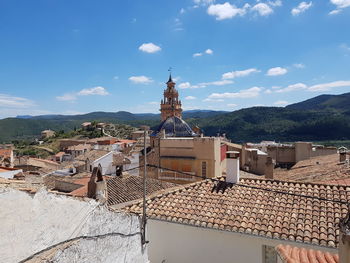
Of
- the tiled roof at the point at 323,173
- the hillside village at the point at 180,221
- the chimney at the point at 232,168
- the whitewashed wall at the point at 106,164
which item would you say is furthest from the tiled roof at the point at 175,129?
the chimney at the point at 232,168

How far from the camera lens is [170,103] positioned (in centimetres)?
4562

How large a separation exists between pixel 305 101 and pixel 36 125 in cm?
15043

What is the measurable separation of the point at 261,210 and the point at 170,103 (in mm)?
39332

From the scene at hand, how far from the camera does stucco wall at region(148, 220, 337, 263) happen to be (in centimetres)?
627

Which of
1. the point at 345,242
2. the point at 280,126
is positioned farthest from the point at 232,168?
the point at 280,126

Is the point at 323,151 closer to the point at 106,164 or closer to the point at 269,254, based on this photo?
the point at 106,164

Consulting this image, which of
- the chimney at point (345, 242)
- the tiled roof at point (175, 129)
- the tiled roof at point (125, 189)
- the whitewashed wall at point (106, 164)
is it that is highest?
the tiled roof at point (175, 129)

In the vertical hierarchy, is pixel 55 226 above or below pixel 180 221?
above

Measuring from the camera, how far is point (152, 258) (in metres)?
7.04

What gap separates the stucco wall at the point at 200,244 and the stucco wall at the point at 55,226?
290 cm

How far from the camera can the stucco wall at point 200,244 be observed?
6266 mm

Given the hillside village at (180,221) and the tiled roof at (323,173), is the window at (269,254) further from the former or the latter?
the tiled roof at (323,173)

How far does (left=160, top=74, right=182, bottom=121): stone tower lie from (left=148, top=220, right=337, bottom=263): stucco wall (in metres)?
38.6

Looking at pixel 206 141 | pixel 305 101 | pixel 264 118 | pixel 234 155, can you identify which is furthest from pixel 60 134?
pixel 305 101
